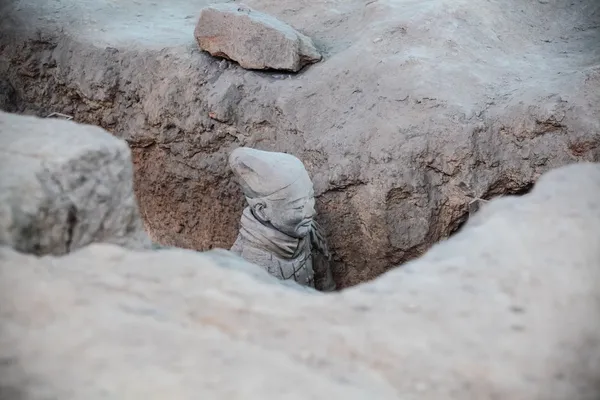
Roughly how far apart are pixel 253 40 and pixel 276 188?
120cm

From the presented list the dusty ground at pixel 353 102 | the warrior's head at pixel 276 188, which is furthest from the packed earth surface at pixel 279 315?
the dusty ground at pixel 353 102

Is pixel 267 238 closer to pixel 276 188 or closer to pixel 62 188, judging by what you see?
pixel 276 188

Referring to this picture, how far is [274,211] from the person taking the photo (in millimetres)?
3018

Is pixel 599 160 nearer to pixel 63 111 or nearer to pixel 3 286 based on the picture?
pixel 3 286

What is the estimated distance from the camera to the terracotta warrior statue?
2.97 metres

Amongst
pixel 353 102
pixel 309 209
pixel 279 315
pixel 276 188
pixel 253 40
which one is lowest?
pixel 309 209

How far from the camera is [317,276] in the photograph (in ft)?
11.2

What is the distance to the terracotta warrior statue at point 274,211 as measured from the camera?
297 cm

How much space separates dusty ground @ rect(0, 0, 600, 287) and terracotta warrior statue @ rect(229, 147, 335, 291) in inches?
18.1

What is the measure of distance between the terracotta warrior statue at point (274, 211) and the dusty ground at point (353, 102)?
459mm

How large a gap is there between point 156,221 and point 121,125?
25.1 inches

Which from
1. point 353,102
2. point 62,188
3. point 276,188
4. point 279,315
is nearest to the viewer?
point 279,315

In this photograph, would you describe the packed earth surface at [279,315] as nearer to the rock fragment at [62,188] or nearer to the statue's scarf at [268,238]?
the rock fragment at [62,188]

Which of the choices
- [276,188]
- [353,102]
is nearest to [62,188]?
[276,188]
